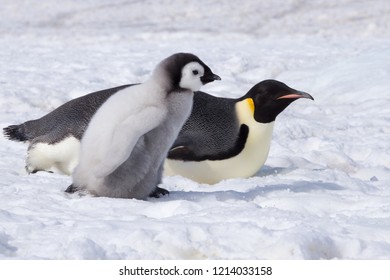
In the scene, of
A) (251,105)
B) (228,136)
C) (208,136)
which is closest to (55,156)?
(208,136)

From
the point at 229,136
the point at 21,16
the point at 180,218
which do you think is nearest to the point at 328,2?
the point at 21,16

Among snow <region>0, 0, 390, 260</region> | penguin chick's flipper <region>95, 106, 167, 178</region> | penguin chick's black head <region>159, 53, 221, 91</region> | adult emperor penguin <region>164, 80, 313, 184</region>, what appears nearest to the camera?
snow <region>0, 0, 390, 260</region>

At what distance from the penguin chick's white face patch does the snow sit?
0.52 meters

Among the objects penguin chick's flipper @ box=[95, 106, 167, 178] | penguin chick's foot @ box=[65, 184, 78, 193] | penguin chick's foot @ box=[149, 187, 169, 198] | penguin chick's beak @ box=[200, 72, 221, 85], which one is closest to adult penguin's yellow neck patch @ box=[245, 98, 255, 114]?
penguin chick's beak @ box=[200, 72, 221, 85]

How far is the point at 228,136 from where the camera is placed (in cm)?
470

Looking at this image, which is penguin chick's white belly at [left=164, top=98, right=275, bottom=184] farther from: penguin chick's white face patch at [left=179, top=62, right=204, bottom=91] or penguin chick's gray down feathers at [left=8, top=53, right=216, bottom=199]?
penguin chick's white face patch at [left=179, top=62, right=204, bottom=91]

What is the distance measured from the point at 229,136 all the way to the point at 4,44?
24.5ft

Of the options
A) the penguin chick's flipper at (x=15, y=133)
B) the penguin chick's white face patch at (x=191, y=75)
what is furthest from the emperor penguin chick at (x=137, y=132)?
the penguin chick's flipper at (x=15, y=133)

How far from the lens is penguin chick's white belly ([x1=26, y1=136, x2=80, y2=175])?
185 inches

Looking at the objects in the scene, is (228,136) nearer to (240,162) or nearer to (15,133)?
(240,162)

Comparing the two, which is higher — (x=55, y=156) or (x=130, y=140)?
(x=130, y=140)

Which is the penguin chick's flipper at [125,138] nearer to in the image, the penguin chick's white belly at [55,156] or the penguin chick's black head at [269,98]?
the penguin chick's white belly at [55,156]

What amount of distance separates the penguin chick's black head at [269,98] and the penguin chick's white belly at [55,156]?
100cm

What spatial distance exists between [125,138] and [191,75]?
46 cm
